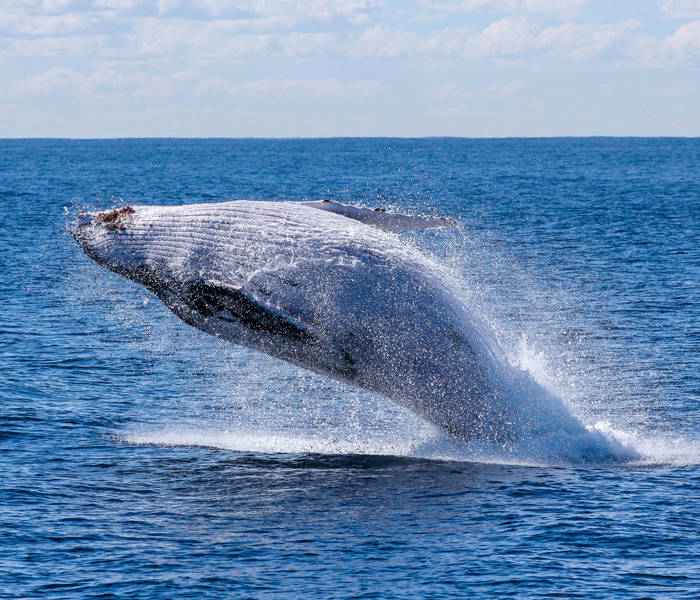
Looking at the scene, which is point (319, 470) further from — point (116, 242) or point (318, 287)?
point (116, 242)

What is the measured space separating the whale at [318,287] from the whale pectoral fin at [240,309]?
22 mm

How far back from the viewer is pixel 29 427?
22.2m

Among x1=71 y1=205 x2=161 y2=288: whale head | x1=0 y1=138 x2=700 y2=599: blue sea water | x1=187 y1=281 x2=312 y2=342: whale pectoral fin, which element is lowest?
x1=0 y1=138 x2=700 y2=599: blue sea water

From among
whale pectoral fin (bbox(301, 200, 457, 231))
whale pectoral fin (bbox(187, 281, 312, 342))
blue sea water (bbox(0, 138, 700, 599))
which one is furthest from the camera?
whale pectoral fin (bbox(301, 200, 457, 231))

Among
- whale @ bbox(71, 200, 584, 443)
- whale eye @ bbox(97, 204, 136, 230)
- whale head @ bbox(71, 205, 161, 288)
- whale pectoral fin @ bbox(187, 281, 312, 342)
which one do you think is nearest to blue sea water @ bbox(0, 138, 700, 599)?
whale @ bbox(71, 200, 584, 443)

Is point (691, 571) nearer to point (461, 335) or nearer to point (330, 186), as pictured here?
point (461, 335)

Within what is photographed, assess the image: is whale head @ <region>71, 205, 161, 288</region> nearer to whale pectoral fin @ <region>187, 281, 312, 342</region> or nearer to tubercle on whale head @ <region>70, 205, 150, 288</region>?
tubercle on whale head @ <region>70, 205, 150, 288</region>

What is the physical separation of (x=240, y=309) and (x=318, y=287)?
4.26ft

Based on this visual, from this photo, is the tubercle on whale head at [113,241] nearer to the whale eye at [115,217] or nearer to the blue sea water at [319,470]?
the whale eye at [115,217]

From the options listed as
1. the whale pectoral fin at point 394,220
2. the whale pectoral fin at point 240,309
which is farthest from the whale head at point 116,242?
the whale pectoral fin at point 394,220

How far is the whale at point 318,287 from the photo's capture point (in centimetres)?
1695

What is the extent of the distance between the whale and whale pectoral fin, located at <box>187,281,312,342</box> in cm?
2

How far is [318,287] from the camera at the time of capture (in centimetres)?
1689

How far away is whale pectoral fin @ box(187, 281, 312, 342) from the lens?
665 inches
